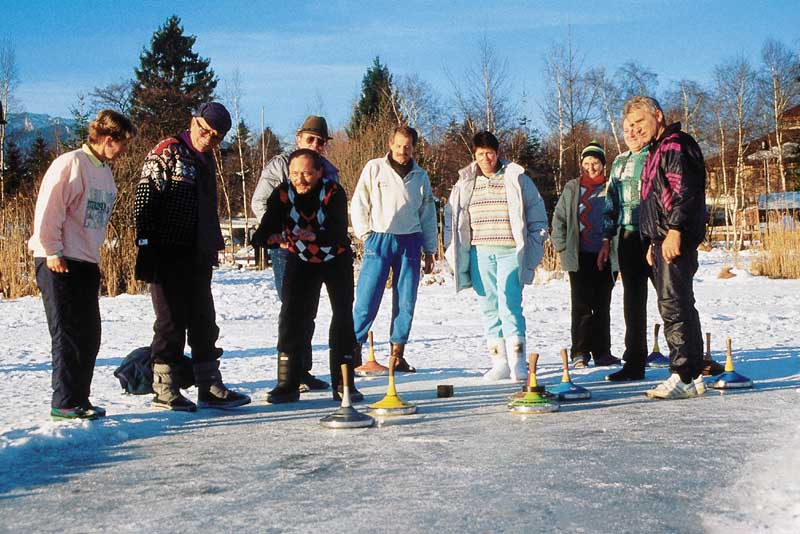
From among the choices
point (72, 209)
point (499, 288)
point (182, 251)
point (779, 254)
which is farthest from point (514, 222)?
point (779, 254)

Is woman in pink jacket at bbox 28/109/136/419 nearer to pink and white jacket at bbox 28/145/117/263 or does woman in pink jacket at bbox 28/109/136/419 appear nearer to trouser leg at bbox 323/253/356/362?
pink and white jacket at bbox 28/145/117/263

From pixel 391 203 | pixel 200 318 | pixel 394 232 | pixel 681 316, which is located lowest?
pixel 681 316

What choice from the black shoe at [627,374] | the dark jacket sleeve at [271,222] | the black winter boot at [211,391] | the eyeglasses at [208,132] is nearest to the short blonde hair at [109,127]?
the eyeglasses at [208,132]

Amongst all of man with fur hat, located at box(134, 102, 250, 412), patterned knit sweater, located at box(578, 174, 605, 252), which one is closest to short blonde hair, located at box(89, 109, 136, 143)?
man with fur hat, located at box(134, 102, 250, 412)

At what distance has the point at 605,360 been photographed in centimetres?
851

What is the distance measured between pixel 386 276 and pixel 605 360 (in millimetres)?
2121

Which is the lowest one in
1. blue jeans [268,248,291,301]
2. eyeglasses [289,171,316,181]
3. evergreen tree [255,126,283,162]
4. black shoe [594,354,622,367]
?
black shoe [594,354,622,367]

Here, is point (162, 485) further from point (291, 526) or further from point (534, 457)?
point (534, 457)

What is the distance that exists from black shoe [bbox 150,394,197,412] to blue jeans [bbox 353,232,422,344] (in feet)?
6.78

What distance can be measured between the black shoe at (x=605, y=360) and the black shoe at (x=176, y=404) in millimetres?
3908

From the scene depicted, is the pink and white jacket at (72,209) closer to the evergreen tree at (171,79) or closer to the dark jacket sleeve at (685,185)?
the dark jacket sleeve at (685,185)

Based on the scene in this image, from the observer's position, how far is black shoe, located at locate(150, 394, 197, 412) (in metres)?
5.99

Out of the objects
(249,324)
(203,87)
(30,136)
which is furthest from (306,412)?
(30,136)

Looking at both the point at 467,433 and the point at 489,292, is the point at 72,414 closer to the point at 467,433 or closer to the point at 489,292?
the point at 467,433
